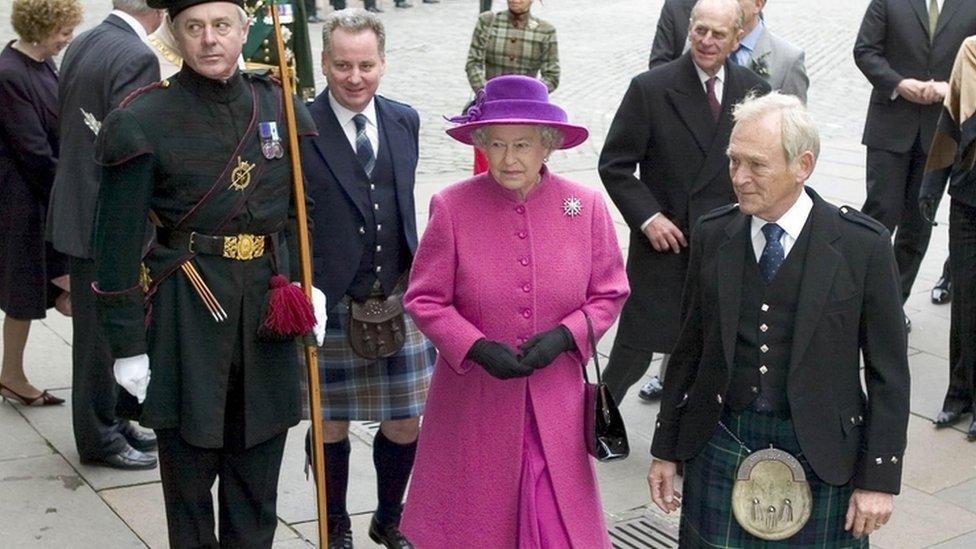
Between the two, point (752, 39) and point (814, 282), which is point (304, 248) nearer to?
point (814, 282)

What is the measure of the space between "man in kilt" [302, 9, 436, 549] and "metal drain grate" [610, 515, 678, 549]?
2.87ft

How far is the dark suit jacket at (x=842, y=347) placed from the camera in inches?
148

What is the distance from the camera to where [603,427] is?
4316 millimetres

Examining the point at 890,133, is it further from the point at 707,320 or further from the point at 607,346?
the point at 707,320

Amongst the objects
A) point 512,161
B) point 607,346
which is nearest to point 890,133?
point 607,346

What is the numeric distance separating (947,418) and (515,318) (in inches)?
130

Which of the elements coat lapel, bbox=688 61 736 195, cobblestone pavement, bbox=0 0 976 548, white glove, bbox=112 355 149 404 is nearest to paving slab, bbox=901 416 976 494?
cobblestone pavement, bbox=0 0 976 548

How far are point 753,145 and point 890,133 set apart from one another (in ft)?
14.3

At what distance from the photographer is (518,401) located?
4.34 metres

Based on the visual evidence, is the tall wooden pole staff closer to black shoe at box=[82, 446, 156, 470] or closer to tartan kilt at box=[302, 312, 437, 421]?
Answer: tartan kilt at box=[302, 312, 437, 421]

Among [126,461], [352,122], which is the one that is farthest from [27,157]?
[352,122]

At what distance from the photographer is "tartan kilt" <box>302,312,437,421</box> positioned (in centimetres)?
516

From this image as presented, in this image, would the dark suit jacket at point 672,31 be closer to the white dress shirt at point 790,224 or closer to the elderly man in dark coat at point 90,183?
the elderly man in dark coat at point 90,183

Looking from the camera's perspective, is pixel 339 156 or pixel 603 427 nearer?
pixel 603 427
